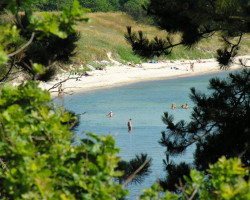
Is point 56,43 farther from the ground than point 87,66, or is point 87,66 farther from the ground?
point 56,43

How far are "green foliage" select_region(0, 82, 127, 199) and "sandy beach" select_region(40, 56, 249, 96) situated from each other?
27.4 m

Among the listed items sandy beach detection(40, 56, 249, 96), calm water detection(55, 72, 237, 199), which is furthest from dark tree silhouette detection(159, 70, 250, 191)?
sandy beach detection(40, 56, 249, 96)

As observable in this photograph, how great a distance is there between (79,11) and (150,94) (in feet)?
97.7

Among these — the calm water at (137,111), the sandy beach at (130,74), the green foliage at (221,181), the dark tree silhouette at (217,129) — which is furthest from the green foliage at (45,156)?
the sandy beach at (130,74)

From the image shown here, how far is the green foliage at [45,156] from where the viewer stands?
7.09 feet

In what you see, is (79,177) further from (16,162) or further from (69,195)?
(16,162)

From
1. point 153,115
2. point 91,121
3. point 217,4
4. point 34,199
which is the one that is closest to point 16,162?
point 34,199

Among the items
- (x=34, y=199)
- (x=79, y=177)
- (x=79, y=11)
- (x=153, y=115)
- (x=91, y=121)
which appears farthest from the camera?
(x=153, y=115)

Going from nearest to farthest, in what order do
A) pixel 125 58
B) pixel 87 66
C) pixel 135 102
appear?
pixel 135 102
pixel 87 66
pixel 125 58

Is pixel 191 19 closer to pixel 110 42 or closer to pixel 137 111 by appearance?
pixel 137 111

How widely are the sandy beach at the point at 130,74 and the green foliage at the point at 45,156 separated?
90.0 ft

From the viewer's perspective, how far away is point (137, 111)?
25328 mm

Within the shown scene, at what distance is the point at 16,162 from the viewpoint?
2277 millimetres

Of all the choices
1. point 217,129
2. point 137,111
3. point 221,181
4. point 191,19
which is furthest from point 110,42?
point 221,181
